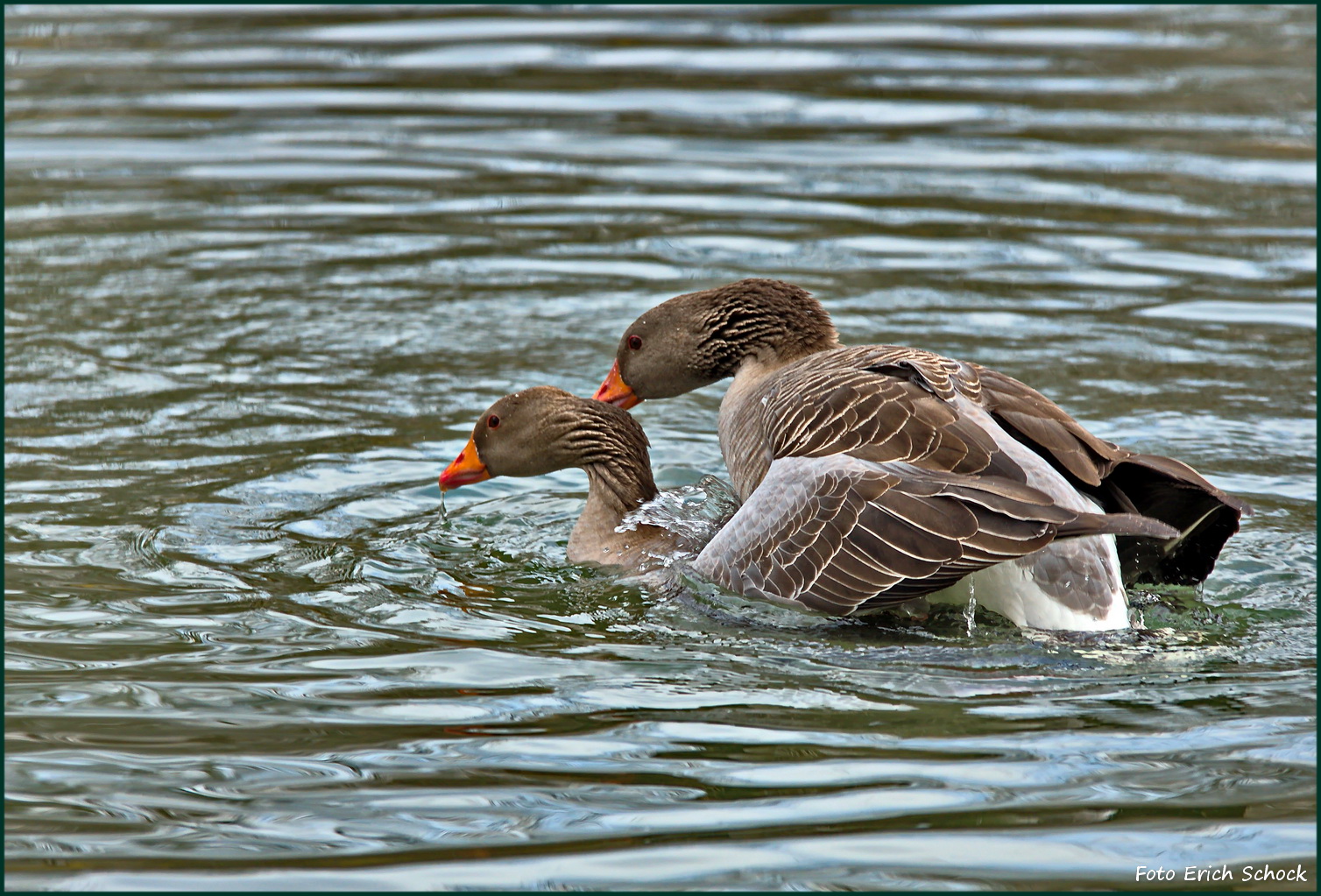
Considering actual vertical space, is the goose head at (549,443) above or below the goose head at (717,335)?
below

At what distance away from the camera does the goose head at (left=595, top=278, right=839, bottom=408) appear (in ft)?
28.1

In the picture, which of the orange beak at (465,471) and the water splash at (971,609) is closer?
the water splash at (971,609)

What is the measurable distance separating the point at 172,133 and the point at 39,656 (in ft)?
33.7

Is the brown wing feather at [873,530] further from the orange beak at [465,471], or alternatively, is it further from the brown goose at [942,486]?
the orange beak at [465,471]

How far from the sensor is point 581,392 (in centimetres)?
1030

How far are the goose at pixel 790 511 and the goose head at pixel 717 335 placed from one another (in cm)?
59

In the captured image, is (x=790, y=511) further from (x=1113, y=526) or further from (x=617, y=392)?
(x=617, y=392)

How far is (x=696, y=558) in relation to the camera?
7.39 meters

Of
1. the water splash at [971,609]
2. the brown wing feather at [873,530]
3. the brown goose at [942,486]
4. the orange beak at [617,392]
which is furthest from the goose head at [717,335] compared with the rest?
the water splash at [971,609]

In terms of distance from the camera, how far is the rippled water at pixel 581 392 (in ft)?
16.3

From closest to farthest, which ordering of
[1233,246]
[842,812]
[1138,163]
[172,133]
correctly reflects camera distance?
[842,812], [1233,246], [1138,163], [172,133]

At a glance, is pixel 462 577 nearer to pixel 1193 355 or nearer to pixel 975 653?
pixel 975 653

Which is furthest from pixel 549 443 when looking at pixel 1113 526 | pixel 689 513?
pixel 1113 526

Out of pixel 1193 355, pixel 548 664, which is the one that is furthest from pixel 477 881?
pixel 1193 355
